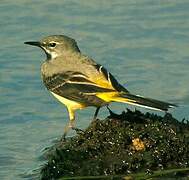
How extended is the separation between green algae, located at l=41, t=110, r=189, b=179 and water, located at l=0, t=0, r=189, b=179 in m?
1.11

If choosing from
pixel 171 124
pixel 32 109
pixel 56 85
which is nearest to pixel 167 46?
pixel 32 109

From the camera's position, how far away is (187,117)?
38.6 feet

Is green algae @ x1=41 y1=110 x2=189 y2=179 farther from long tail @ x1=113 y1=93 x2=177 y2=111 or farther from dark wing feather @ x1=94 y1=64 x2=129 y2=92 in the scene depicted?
dark wing feather @ x1=94 y1=64 x2=129 y2=92

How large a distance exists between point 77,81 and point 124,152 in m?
1.63

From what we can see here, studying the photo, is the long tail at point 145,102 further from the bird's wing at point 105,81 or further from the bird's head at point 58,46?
the bird's head at point 58,46

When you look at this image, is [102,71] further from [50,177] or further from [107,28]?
[107,28]

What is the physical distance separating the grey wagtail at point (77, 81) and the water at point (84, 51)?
85 cm

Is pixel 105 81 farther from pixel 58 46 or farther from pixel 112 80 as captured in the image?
pixel 58 46

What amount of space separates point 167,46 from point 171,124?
15.9 ft

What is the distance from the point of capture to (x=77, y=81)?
34.0ft

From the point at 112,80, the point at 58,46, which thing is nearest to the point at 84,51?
the point at 58,46

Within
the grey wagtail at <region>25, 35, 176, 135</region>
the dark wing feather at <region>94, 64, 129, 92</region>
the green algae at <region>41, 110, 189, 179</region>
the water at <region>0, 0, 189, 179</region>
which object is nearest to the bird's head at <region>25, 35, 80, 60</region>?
the grey wagtail at <region>25, 35, 176, 135</region>

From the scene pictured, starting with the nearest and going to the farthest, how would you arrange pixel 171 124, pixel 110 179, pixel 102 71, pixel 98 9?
1. pixel 110 179
2. pixel 171 124
3. pixel 102 71
4. pixel 98 9

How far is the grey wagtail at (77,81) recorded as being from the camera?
985cm
